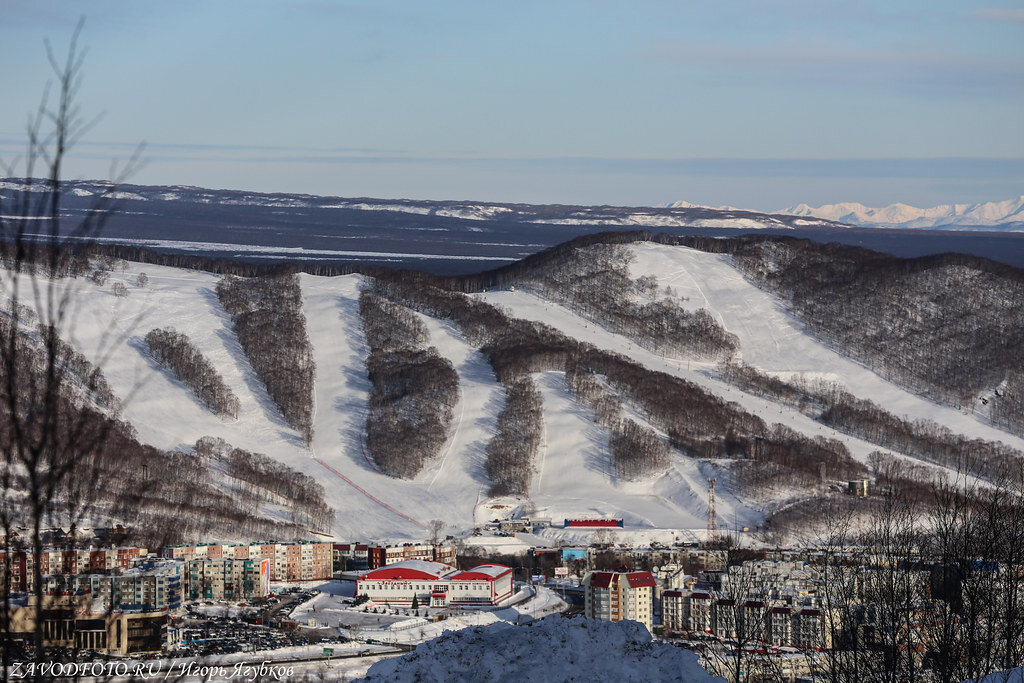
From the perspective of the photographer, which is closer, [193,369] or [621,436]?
[621,436]

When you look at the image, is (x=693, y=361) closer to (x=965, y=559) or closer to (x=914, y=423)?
(x=914, y=423)

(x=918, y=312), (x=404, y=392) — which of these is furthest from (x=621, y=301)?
(x=404, y=392)

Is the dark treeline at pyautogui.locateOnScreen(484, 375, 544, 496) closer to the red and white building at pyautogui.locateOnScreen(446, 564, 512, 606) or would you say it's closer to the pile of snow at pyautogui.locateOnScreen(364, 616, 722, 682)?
the red and white building at pyautogui.locateOnScreen(446, 564, 512, 606)

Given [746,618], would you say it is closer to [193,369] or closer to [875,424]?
[875,424]

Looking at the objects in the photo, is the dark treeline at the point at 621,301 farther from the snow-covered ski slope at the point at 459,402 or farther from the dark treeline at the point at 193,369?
the dark treeline at the point at 193,369

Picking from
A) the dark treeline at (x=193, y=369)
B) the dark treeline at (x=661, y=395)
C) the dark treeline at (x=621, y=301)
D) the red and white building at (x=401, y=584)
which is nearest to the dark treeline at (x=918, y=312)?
the dark treeline at (x=621, y=301)

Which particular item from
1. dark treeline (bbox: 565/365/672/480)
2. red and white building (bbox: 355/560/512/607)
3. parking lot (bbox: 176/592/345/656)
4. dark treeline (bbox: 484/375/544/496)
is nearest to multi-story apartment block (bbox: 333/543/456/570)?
red and white building (bbox: 355/560/512/607)

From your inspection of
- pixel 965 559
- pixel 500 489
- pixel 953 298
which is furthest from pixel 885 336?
pixel 965 559
